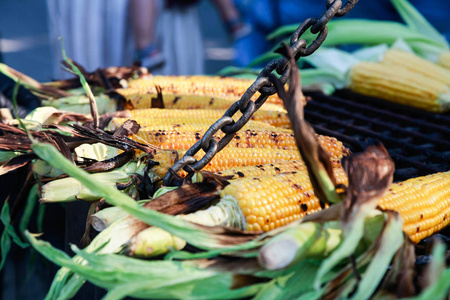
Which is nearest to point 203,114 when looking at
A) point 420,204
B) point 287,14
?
point 420,204

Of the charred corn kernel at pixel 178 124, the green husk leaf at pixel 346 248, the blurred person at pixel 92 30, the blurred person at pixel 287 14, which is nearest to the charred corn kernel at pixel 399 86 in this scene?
the charred corn kernel at pixel 178 124

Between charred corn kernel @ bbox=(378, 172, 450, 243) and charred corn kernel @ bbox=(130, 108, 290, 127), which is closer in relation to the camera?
charred corn kernel @ bbox=(378, 172, 450, 243)

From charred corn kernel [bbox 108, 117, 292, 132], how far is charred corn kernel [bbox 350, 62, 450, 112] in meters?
0.98

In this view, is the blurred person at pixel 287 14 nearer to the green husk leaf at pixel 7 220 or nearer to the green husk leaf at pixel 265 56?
the green husk leaf at pixel 265 56

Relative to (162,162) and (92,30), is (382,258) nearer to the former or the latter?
(162,162)

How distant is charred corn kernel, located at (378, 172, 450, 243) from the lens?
1168 millimetres

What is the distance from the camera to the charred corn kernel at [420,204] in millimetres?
1168

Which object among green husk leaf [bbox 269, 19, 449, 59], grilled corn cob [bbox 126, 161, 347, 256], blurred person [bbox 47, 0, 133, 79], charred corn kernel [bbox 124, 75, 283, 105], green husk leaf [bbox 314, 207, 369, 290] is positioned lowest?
green husk leaf [bbox 314, 207, 369, 290]

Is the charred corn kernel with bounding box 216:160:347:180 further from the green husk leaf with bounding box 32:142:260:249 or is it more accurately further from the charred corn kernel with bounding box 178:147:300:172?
the green husk leaf with bounding box 32:142:260:249

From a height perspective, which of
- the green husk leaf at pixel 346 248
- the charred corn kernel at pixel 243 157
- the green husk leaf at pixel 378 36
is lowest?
the green husk leaf at pixel 346 248

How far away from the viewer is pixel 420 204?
121 cm

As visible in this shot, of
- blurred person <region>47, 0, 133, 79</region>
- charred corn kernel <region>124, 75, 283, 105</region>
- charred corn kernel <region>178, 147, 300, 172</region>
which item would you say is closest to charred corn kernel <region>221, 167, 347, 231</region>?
charred corn kernel <region>178, 147, 300, 172</region>

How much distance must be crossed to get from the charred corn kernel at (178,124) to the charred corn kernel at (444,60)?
5.59ft

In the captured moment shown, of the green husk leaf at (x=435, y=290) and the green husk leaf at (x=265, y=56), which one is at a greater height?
the green husk leaf at (x=265, y=56)
